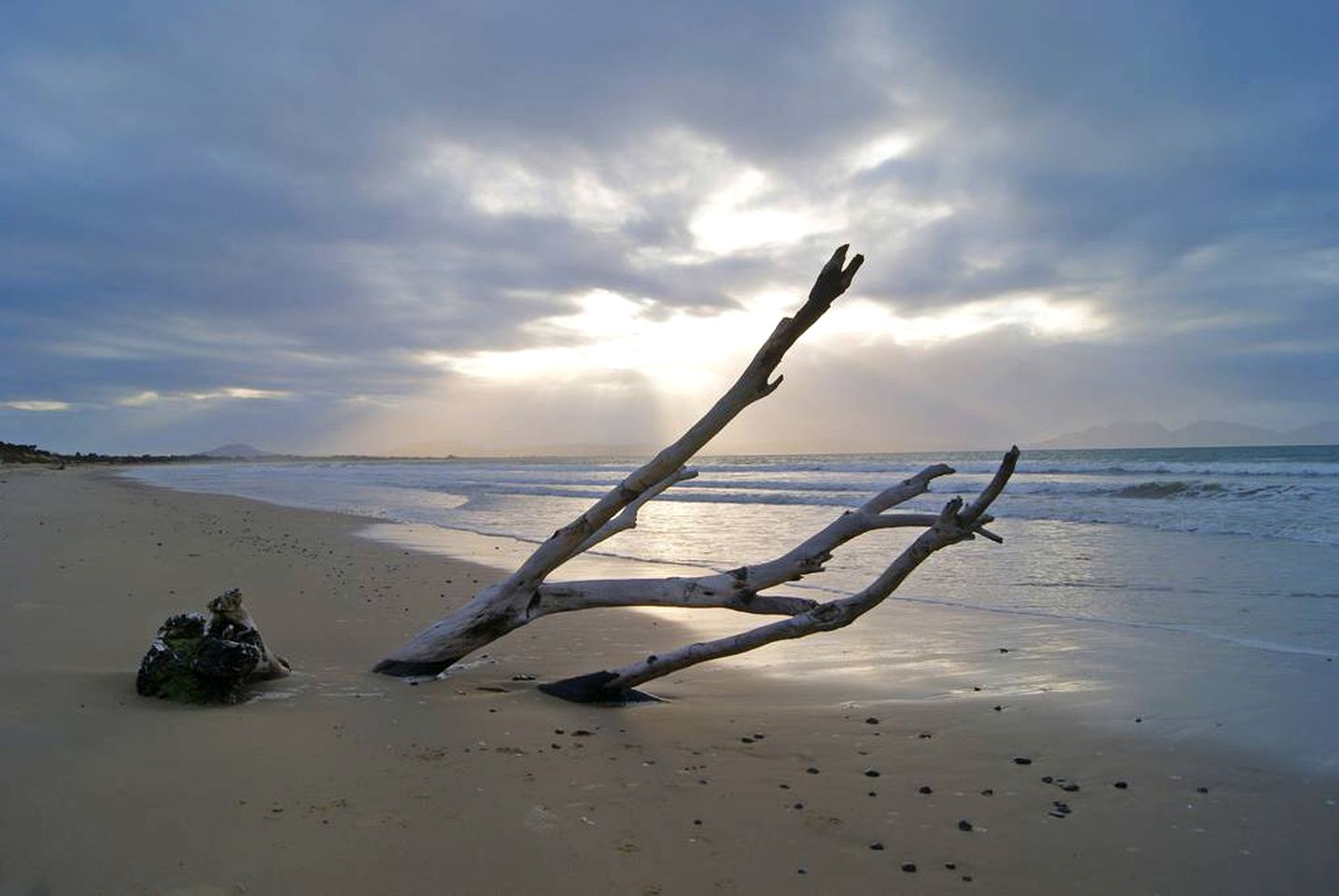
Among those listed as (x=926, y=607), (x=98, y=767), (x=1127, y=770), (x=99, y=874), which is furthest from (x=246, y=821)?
(x=926, y=607)

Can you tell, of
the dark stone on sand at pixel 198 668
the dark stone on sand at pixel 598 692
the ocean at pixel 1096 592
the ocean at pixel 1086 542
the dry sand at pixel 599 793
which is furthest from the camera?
the ocean at pixel 1086 542

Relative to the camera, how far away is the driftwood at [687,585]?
518 cm

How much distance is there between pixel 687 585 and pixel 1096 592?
6475 mm

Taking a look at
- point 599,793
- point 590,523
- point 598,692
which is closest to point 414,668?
point 598,692

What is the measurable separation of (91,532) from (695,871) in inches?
591

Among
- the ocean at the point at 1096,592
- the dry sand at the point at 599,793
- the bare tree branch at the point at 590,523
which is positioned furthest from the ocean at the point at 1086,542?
the bare tree branch at the point at 590,523

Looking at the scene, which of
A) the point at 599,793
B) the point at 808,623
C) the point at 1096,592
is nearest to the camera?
the point at 599,793

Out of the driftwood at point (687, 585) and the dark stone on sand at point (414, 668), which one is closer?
the driftwood at point (687, 585)

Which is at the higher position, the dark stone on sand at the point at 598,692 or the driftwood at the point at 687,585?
the driftwood at the point at 687,585

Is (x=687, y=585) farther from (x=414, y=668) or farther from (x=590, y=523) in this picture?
(x=414, y=668)

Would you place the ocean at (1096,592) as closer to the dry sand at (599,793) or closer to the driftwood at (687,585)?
the dry sand at (599,793)

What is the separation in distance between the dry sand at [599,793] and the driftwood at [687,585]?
271 mm

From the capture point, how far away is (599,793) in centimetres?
400

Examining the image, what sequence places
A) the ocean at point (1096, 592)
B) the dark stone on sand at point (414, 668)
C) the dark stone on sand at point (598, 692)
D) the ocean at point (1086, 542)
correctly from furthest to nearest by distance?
the ocean at point (1086, 542), the dark stone on sand at point (414, 668), the ocean at point (1096, 592), the dark stone on sand at point (598, 692)
